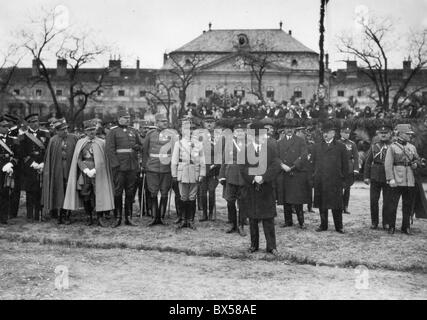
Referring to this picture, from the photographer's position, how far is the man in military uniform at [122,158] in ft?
30.8

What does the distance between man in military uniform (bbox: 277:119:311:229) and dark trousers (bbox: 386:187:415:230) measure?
1518 millimetres

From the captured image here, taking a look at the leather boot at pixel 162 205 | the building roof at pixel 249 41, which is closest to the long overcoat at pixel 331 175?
the leather boot at pixel 162 205

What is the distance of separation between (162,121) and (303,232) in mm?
3351

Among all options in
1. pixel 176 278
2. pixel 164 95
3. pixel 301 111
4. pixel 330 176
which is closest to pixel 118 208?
pixel 330 176

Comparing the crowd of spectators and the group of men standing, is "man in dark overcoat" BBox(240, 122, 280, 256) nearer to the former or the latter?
the group of men standing

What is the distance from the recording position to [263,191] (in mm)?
7406

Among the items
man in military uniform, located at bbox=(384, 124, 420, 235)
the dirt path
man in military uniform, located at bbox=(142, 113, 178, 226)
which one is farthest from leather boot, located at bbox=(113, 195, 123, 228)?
man in military uniform, located at bbox=(384, 124, 420, 235)

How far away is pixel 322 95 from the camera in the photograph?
2092 centimetres

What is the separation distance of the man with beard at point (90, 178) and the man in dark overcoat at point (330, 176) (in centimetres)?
383

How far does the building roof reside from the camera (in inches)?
2537

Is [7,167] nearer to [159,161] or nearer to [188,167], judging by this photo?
[159,161]

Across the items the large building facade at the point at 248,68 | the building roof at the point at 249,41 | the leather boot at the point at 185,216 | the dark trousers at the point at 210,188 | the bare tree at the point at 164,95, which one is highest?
the building roof at the point at 249,41

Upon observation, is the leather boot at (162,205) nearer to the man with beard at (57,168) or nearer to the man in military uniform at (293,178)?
the man with beard at (57,168)
